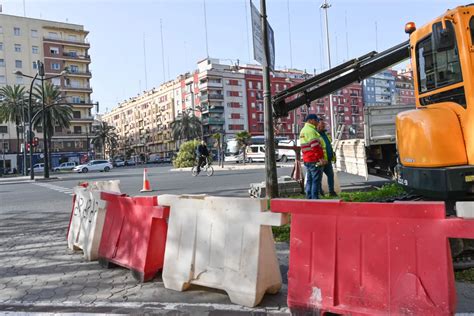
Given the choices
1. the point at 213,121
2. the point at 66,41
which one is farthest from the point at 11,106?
the point at 213,121

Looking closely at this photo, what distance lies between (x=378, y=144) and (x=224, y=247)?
7.24 metres

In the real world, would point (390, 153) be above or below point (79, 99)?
below

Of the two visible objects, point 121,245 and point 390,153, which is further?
point 390,153

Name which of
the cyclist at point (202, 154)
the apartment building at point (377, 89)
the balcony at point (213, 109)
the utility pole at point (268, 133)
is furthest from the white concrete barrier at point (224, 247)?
the apartment building at point (377, 89)

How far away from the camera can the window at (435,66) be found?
14.4ft

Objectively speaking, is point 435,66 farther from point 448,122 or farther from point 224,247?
point 224,247

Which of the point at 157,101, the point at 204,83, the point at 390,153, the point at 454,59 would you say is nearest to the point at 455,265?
the point at 454,59

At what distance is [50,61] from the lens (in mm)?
73625

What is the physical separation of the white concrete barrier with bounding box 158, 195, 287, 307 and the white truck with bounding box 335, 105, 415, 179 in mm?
6721

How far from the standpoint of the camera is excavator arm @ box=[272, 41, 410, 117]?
7945 mm

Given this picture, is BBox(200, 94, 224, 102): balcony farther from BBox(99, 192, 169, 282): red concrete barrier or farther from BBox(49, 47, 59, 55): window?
BBox(99, 192, 169, 282): red concrete barrier

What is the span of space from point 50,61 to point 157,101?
132 feet

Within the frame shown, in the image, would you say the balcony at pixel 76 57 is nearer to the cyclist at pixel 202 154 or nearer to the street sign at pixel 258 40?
the cyclist at pixel 202 154

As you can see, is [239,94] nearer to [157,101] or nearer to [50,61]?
[157,101]
